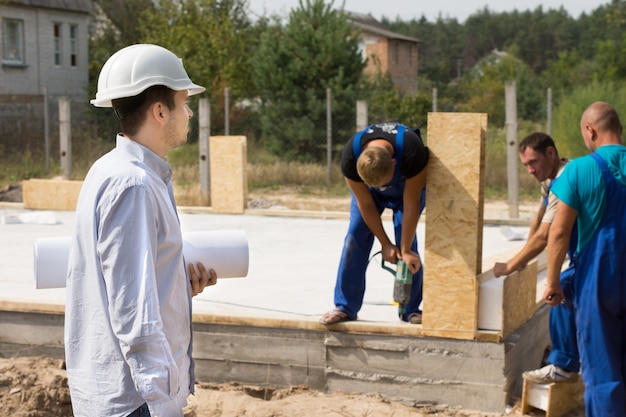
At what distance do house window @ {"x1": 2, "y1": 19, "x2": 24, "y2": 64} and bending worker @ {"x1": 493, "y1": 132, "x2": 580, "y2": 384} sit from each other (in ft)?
89.2

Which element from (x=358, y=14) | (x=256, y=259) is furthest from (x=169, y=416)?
(x=358, y=14)

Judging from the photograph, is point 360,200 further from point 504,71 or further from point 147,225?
point 504,71

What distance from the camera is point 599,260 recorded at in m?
4.57

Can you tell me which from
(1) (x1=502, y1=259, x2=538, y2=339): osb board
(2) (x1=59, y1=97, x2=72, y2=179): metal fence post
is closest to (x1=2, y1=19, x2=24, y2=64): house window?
(2) (x1=59, y1=97, x2=72, y2=179): metal fence post

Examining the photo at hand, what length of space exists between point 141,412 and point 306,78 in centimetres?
1946

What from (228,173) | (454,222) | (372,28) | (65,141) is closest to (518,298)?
(454,222)

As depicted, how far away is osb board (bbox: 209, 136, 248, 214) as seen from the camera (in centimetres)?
1161

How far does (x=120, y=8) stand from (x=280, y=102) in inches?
690

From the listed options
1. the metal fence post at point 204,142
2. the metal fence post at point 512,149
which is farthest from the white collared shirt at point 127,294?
the metal fence post at point 204,142

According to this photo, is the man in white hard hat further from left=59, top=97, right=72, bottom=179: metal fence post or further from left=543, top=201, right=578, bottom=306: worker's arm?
left=59, top=97, right=72, bottom=179: metal fence post

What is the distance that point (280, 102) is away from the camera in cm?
2105

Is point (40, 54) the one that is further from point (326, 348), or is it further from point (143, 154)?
point (143, 154)

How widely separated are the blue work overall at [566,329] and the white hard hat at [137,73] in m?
3.12

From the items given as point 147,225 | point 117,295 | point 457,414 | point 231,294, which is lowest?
point 457,414
